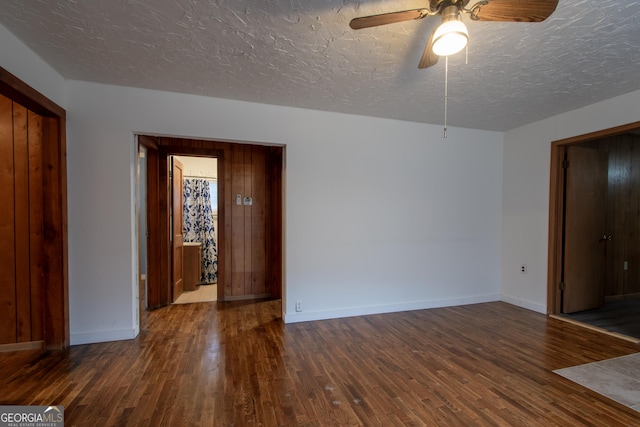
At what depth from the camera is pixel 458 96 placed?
295cm

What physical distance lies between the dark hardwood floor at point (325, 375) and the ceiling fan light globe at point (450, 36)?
224cm

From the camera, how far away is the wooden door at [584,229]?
11.9ft

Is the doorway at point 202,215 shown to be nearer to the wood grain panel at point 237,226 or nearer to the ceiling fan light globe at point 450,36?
the wood grain panel at point 237,226

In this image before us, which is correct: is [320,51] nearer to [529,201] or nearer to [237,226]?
[237,226]

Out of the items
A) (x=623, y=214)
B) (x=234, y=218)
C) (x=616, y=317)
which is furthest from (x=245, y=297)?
(x=623, y=214)

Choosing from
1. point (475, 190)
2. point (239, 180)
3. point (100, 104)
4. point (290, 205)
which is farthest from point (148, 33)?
point (475, 190)

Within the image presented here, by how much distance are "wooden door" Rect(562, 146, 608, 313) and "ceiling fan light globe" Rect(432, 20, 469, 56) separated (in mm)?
3221

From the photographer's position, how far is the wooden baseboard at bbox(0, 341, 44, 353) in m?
2.55

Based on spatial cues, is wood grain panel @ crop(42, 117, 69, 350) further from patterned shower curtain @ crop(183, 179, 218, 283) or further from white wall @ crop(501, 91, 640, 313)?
white wall @ crop(501, 91, 640, 313)

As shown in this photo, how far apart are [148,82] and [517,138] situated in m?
4.75

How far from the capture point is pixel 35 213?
2578 millimetres

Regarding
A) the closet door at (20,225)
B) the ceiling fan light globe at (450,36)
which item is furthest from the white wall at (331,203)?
the ceiling fan light globe at (450,36)

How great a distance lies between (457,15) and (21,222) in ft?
12.6

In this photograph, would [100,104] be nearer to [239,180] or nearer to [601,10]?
[239,180]
